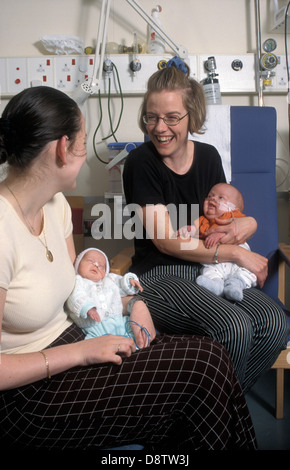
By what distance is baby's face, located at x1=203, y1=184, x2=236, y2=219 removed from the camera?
171cm

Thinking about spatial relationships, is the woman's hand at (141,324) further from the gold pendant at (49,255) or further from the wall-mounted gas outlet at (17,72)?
the wall-mounted gas outlet at (17,72)

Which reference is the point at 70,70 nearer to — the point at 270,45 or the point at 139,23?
the point at 139,23

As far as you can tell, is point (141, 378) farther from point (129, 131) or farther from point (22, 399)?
point (129, 131)

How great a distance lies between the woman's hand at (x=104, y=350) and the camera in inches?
39.2

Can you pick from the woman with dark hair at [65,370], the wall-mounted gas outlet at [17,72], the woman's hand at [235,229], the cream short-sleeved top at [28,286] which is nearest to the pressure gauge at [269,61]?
the woman's hand at [235,229]

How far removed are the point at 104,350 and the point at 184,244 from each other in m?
0.68

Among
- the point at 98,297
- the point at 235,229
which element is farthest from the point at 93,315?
the point at 235,229

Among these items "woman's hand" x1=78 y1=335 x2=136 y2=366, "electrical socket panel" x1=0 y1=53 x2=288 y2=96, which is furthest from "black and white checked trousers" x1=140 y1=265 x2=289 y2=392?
"electrical socket panel" x1=0 y1=53 x2=288 y2=96

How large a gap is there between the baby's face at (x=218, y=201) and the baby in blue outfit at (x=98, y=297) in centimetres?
50

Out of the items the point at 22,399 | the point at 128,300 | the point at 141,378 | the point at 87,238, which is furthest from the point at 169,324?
the point at 87,238

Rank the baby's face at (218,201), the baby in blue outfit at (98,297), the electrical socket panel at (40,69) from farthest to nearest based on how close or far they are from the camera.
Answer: the electrical socket panel at (40,69) < the baby's face at (218,201) < the baby in blue outfit at (98,297)

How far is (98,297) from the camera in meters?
1.30

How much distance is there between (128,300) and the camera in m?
1.36
